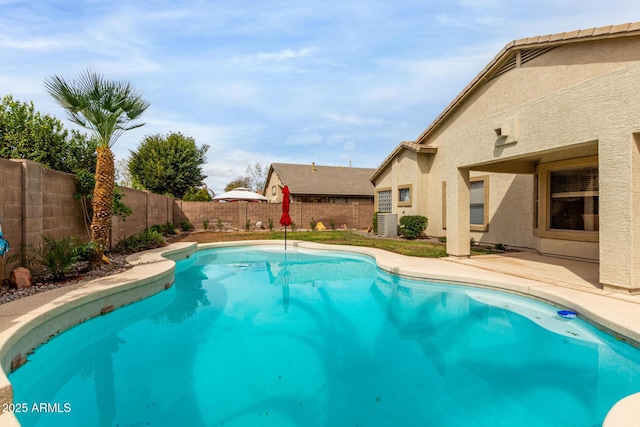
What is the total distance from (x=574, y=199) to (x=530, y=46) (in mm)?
5697

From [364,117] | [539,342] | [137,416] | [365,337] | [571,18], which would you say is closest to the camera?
[137,416]

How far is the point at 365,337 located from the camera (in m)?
5.58

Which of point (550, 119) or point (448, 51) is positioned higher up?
point (448, 51)

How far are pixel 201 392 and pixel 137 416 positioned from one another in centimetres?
67

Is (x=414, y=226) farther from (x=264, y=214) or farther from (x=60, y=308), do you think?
(x=60, y=308)

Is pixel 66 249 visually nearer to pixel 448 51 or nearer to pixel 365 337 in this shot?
pixel 365 337

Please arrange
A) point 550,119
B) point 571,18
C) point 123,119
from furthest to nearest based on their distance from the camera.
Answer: point 571,18 < point 123,119 < point 550,119

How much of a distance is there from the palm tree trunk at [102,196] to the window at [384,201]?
15325 millimetres

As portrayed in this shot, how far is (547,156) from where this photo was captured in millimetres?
10211

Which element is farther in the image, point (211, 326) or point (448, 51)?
point (448, 51)

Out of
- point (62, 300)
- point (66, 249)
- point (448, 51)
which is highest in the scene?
point (448, 51)

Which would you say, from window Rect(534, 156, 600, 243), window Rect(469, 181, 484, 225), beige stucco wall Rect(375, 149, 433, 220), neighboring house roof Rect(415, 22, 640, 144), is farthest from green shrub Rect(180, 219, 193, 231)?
window Rect(534, 156, 600, 243)

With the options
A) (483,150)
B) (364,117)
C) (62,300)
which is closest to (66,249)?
(62,300)

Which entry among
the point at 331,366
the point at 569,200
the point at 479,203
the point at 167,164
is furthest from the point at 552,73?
the point at 167,164
